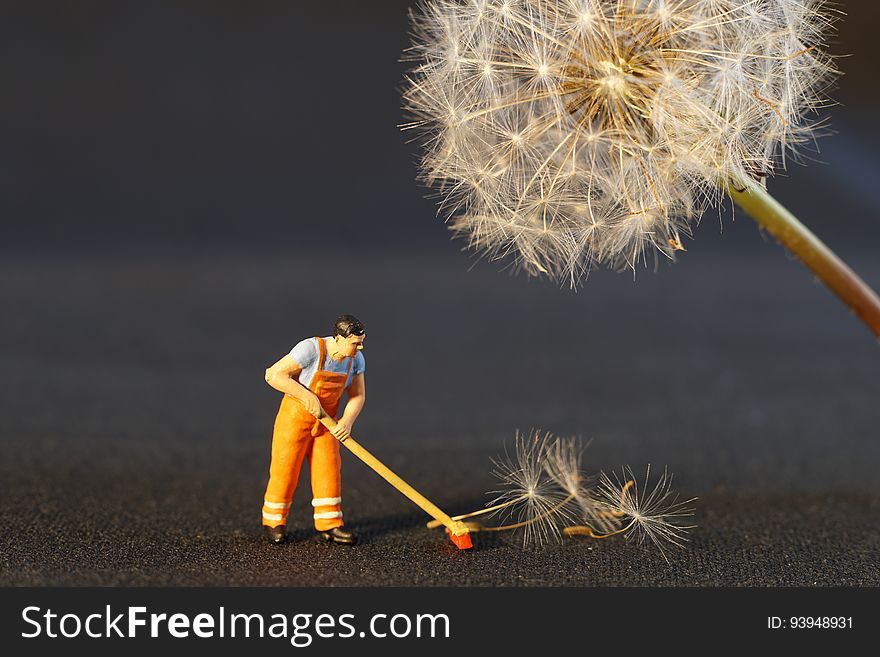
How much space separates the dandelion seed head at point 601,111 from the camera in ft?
9.24

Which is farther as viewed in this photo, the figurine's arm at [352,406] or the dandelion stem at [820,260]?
the figurine's arm at [352,406]

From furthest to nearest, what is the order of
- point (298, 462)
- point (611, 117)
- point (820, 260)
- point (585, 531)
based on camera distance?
point (585, 531) < point (298, 462) < point (611, 117) < point (820, 260)

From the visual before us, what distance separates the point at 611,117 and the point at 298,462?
1.36 meters

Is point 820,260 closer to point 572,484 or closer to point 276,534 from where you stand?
point 572,484

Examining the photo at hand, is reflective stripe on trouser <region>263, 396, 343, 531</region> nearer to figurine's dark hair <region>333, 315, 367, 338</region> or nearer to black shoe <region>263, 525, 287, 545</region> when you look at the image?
black shoe <region>263, 525, 287, 545</region>

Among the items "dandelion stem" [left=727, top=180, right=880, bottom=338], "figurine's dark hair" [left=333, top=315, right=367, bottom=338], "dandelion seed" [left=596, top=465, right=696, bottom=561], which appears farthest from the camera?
"dandelion seed" [left=596, top=465, right=696, bottom=561]

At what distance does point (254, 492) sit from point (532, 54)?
6.39 ft

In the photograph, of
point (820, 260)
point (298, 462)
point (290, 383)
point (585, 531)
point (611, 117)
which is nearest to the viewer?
point (820, 260)

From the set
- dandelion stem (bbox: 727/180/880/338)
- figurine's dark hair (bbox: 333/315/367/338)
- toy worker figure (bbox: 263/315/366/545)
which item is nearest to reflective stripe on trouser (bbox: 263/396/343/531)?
toy worker figure (bbox: 263/315/366/545)

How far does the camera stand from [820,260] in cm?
272

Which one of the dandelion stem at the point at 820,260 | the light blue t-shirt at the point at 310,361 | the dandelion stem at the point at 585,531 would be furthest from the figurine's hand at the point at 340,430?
the dandelion stem at the point at 820,260

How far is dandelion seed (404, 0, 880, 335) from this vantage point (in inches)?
110

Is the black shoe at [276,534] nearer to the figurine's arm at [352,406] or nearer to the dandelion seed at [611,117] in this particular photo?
the figurine's arm at [352,406]

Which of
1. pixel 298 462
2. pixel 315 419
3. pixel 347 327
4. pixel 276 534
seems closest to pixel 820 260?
pixel 347 327
